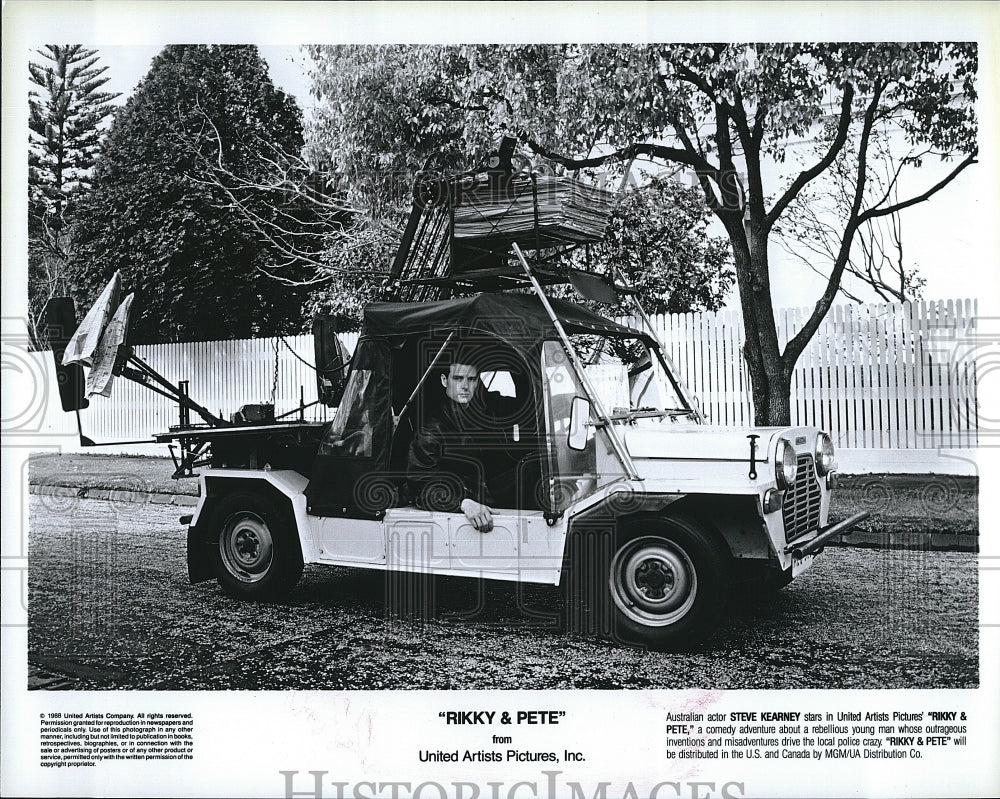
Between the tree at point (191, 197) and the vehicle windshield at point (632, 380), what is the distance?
8.69 ft

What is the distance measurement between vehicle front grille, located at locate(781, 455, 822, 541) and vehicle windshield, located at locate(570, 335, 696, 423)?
31.4 inches

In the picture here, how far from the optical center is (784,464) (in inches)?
179

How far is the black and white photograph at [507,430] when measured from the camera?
4613 millimetres

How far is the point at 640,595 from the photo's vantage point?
15.0ft

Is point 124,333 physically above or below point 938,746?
above

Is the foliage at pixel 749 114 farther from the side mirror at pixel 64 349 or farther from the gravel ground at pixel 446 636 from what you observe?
the side mirror at pixel 64 349

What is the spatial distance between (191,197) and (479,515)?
316cm

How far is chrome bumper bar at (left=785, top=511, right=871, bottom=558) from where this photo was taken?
445cm

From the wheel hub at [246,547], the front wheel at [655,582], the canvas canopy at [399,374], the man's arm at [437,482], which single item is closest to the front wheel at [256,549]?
the wheel hub at [246,547]

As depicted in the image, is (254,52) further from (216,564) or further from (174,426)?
(216,564)

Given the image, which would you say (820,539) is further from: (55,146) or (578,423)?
(55,146)

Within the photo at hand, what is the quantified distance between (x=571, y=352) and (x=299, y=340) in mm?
3010

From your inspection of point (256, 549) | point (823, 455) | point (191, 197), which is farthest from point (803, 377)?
point (191, 197)

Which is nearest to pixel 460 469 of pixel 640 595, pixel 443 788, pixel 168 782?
pixel 640 595
